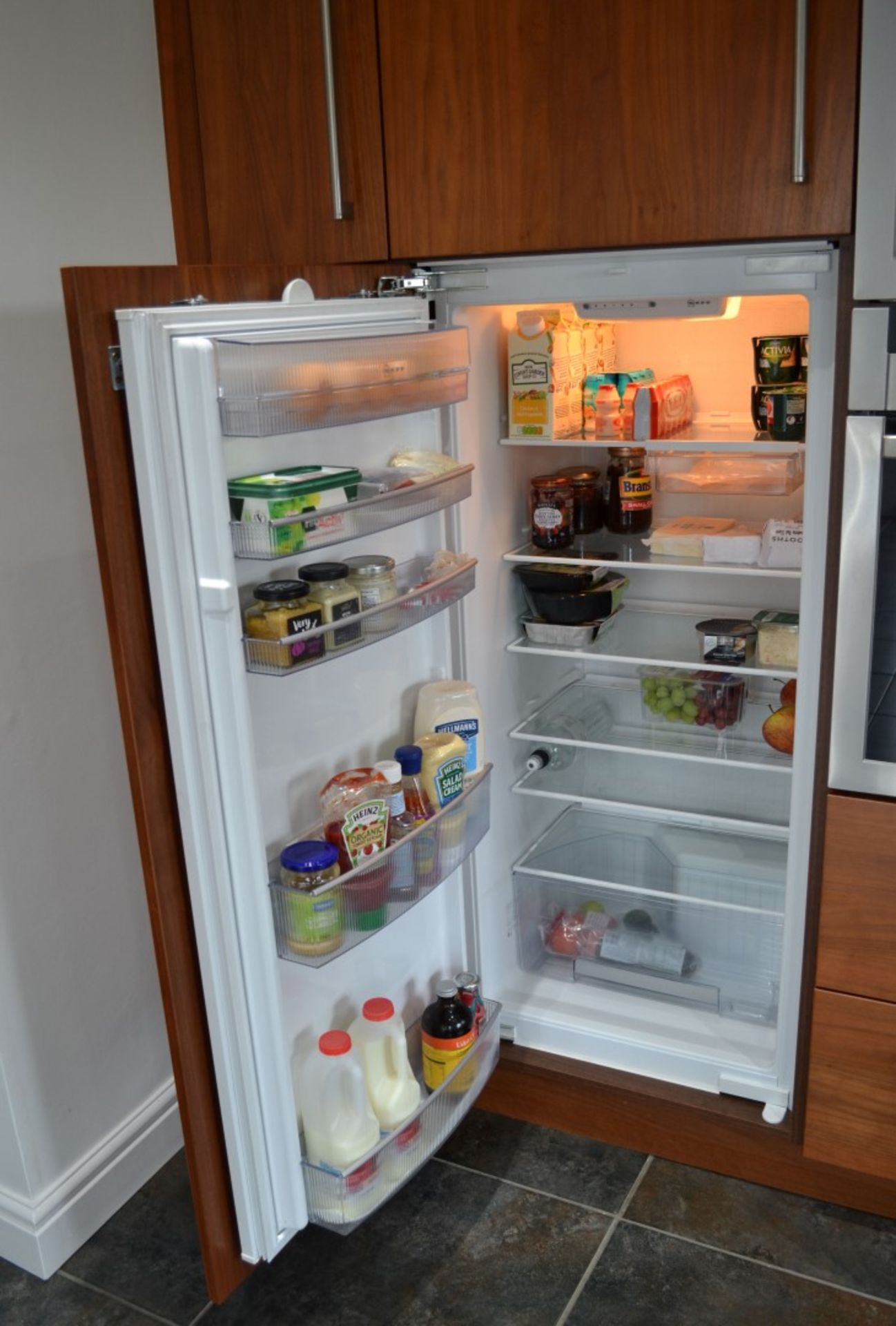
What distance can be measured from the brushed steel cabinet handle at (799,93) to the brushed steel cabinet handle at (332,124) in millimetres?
611

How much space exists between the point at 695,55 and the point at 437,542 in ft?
2.47

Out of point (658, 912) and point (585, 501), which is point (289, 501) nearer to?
point (585, 501)

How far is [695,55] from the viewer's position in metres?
1.43

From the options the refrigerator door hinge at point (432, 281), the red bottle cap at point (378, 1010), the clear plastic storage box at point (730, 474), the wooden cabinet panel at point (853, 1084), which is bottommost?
the wooden cabinet panel at point (853, 1084)

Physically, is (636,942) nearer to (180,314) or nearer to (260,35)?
(180,314)

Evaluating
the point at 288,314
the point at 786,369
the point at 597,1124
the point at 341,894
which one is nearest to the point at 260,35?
the point at 288,314

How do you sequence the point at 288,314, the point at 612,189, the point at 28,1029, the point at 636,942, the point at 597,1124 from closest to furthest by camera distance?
the point at 288,314, the point at 612,189, the point at 28,1029, the point at 597,1124, the point at 636,942

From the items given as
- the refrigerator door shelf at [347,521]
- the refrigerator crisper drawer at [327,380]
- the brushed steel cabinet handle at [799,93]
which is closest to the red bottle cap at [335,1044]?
the refrigerator door shelf at [347,521]

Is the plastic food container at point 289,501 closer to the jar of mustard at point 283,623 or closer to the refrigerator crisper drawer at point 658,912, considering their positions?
the jar of mustard at point 283,623

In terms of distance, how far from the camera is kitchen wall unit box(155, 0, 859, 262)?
1415mm

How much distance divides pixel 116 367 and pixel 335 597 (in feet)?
1.21

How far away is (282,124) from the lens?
165 centimetres

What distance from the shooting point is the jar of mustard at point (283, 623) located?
1317 mm

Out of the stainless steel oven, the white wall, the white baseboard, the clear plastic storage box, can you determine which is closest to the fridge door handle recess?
the stainless steel oven
